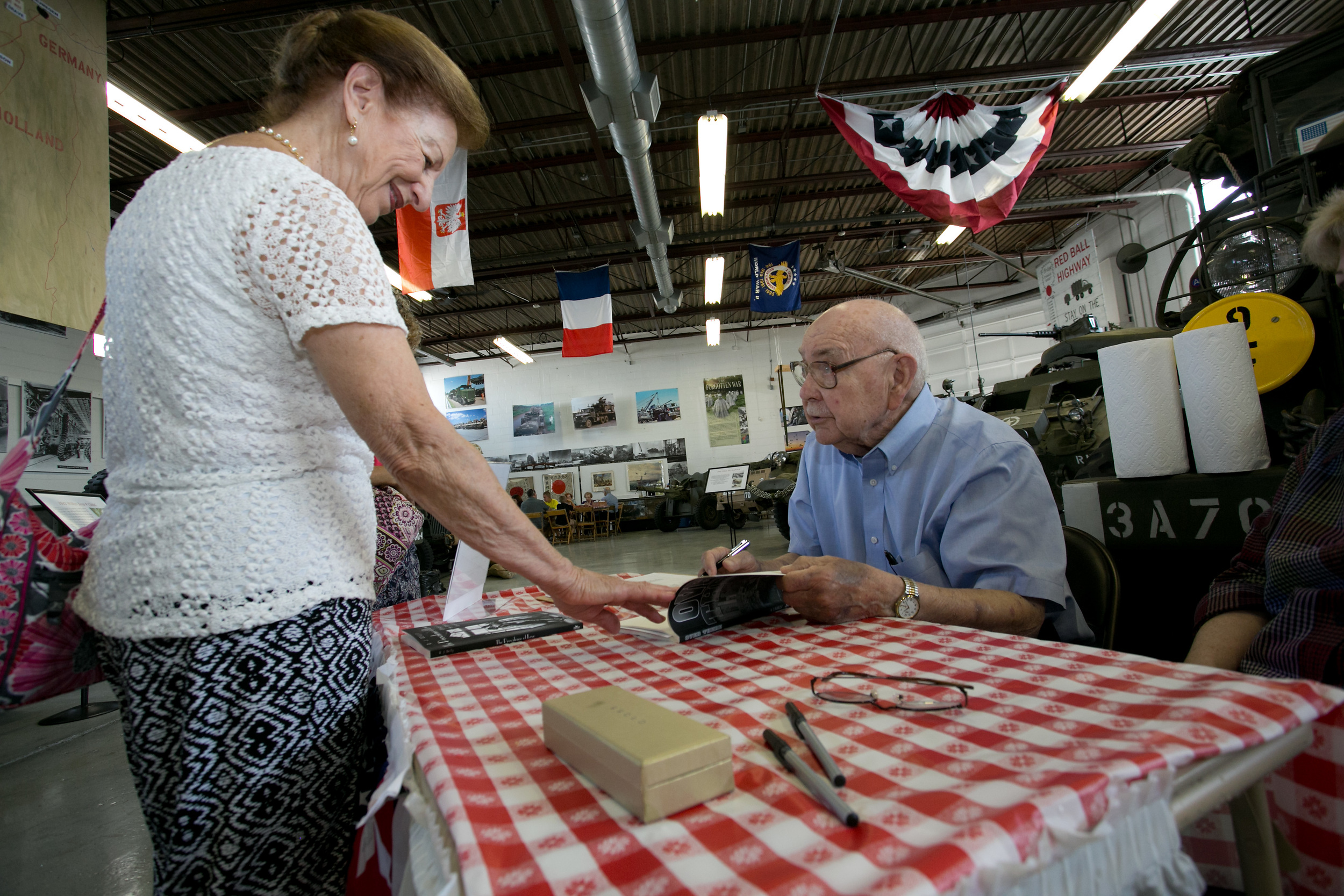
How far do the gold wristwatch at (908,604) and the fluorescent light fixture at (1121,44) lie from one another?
20.4ft

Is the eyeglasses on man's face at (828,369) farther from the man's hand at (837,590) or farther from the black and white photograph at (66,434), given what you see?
the black and white photograph at (66,434)

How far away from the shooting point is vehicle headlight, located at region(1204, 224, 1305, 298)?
289 cm

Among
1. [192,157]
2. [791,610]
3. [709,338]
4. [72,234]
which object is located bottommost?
[791,610]

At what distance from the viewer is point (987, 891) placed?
0.42 m

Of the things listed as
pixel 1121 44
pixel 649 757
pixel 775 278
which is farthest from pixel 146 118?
pixel 1121 44

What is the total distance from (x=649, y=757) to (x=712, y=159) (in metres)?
7.13

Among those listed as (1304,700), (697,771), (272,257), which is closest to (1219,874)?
(1304,700)

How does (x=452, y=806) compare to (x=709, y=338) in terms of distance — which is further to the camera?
(x=709, y=338)

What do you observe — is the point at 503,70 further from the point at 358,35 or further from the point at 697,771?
the point at 697,771

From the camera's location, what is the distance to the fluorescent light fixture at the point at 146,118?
510cm

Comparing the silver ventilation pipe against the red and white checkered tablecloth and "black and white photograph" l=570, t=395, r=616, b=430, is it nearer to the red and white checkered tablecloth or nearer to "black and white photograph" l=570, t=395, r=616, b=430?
the red and white checkered tablecloth

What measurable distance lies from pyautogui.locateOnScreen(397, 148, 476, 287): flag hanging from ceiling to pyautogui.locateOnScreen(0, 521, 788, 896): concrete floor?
4.11 metres

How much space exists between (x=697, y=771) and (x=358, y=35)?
3.48 ft

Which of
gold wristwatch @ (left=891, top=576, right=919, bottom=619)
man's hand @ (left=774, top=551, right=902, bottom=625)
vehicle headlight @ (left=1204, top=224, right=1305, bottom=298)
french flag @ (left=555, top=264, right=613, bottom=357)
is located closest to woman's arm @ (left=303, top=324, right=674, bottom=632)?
man's hand @ (left=774, top=551, right=902, bottom=625)
